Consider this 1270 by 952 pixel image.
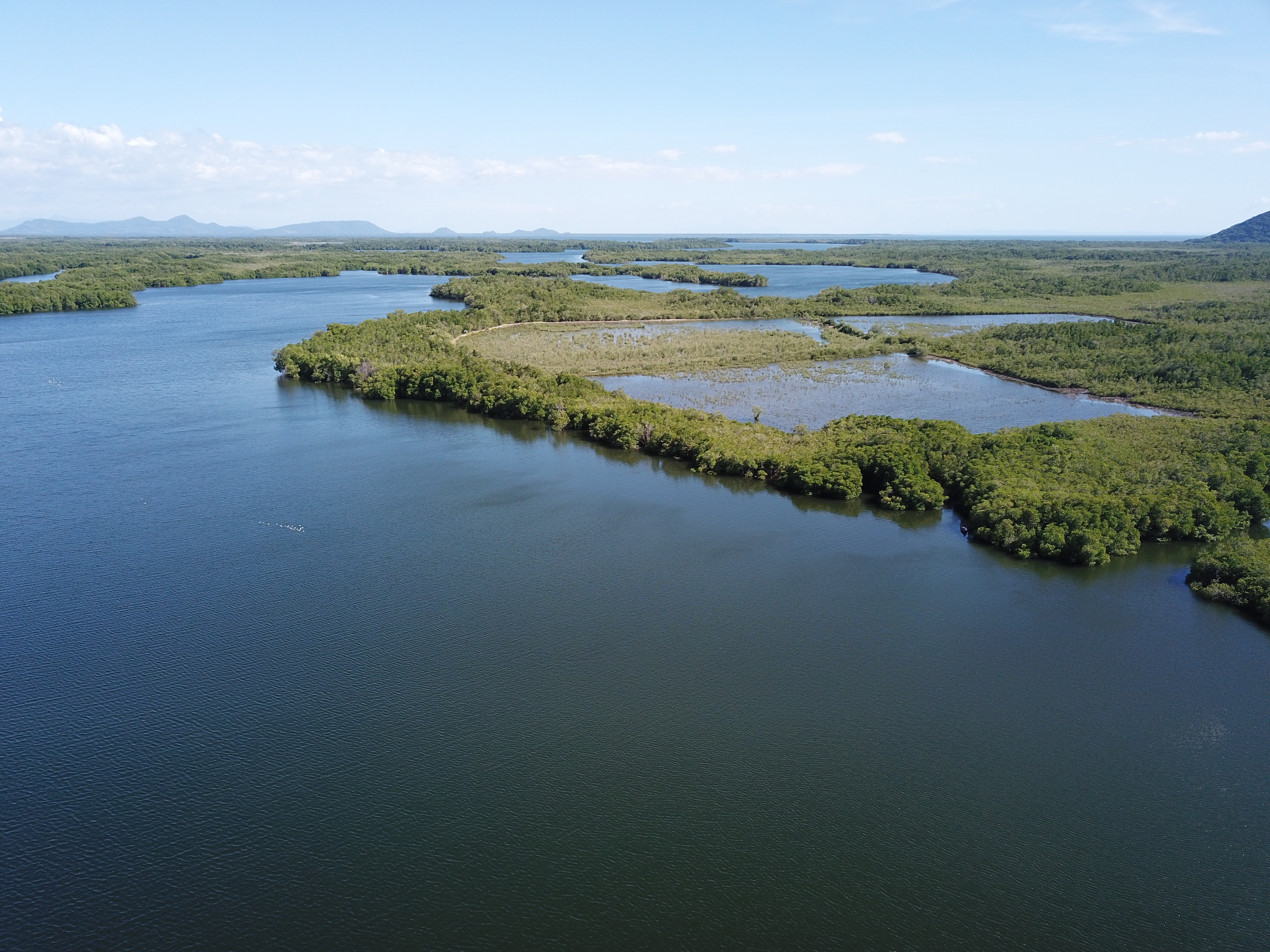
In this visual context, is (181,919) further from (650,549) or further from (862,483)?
(862,483)

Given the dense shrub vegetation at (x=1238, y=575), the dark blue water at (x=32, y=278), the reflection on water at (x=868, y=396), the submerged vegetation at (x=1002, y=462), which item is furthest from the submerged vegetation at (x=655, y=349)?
the dark blue water at (x=32, y=278)

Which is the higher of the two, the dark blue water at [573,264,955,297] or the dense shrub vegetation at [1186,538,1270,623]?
the dark blue water at [573,264,955,297]

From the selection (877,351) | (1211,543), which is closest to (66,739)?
Answer: (1211,543)

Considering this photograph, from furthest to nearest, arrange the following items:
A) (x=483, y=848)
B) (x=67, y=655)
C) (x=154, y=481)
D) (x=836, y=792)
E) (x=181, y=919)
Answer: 1. (x=154, y=481)
2. (x=67, y=655)
3. (x=836, y=792)
4. (x=483, y=848)
5. (x=181, y=919)

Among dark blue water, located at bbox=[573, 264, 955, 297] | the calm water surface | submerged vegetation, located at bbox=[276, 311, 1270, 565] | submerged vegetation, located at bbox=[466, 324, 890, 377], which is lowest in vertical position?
the calm water surface

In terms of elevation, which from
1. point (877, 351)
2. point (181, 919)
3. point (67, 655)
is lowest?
point (181, 919)

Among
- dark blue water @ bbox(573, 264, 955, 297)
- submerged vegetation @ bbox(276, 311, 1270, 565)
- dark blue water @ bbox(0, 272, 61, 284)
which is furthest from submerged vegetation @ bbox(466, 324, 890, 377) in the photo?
dark blue water @ bbox(0, 272, 61, 284)

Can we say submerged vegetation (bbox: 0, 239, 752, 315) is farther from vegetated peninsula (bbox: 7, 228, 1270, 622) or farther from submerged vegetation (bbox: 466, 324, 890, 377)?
submerged vegetation (bbox: 466, 324, 890, 377)
